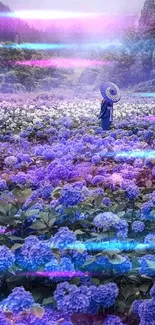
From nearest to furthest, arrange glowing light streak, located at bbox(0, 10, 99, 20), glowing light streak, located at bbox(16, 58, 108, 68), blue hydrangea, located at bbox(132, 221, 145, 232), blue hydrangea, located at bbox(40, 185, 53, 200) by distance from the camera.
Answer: blue hydrangea, located at bbox(132, 221, 145, 232) → blue hydrangea, located at bbox(40, 185, 53, 200) → glowing light streak, located at bbox(0, 10, 99, 20) → glowing light streak, located at bbox(16, 58, 108, 68)

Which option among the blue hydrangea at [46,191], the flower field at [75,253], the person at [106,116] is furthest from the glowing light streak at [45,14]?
the blue hydrangea at [46,191]

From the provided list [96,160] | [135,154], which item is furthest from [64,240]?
[135,154]

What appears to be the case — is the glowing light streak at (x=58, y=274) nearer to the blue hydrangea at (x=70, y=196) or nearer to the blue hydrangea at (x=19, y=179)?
the blue hydrangea at (x=70, y=196)

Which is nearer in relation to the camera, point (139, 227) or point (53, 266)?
point (53, 266)

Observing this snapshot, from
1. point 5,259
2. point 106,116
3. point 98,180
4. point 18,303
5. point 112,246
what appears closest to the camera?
point 18,303

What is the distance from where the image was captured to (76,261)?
1075 mm

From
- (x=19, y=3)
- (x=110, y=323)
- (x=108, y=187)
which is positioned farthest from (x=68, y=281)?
(x=19, y=3)

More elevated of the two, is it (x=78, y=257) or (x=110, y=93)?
(x=110, y=93)

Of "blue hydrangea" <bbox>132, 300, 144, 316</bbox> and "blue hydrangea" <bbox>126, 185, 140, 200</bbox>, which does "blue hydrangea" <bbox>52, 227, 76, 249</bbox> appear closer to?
"blue hydrangea" <bbox>132, 300, 144, 316</bbox>

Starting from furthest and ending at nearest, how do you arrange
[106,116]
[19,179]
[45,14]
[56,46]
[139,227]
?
[56,46], [45,14], [106,116], [19,179], [139,227]

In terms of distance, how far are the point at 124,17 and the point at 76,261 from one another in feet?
21.5

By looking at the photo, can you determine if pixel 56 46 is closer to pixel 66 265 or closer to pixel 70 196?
pixel 70 196

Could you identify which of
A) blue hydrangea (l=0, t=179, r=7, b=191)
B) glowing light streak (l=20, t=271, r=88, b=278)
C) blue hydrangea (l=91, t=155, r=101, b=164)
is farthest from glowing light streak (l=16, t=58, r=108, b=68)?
glowing light streak (l=20, t=271, r=88, b=278)

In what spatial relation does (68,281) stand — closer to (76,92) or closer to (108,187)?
(108,187)
